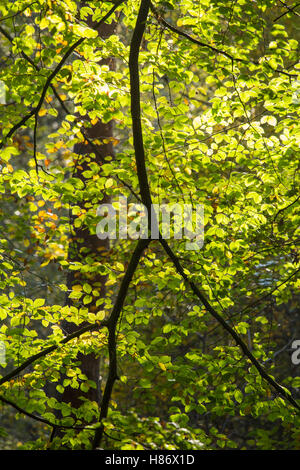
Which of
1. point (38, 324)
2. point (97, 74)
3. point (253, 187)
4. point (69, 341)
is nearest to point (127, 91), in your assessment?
point (97, 74)

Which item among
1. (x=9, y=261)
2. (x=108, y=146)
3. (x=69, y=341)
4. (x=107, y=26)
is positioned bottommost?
A: (x=69, y=341)

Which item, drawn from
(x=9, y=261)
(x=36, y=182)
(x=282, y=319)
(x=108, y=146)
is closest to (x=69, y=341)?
(x=9, y=261)

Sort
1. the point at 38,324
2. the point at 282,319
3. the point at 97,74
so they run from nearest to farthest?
the point at 97,74 → the point at 282,319 → the point at 38,324

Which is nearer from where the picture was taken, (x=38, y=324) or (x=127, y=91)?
(x=127, y=91)

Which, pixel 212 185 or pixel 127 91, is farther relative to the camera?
pixel 212 185

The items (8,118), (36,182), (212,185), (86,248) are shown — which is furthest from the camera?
(86,248)

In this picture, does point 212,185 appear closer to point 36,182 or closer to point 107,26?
point 36,182

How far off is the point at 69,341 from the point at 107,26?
422 centimetres

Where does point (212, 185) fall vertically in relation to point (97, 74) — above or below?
below

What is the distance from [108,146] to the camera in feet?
21.1

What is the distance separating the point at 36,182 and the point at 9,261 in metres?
0.96

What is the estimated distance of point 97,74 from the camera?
3.79 meters

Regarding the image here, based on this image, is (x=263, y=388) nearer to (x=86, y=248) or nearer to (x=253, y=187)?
(x=253, y=187)

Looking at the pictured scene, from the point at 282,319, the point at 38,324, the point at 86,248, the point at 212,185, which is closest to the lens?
the point at 212,185
